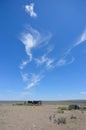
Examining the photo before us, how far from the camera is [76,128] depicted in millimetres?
17516

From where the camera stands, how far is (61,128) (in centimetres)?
1767

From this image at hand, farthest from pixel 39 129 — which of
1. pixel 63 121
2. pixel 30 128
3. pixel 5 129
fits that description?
pixel 63 121

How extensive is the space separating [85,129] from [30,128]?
4.00 m

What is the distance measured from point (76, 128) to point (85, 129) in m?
0.67

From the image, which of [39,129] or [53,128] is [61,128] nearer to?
[53,128]

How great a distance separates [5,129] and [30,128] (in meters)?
1.82

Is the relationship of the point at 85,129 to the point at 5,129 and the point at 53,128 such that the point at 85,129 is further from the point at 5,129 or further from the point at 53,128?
the point at 5,129

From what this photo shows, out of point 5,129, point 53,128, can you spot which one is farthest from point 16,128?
point 53,128

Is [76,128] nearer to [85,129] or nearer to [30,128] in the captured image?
[85,129]

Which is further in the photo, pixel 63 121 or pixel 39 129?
pixel 63 121

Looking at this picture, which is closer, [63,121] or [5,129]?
[5,129]

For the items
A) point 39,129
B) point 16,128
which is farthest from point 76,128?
point 16,128

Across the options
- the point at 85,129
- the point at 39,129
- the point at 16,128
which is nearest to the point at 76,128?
the point at 85,129

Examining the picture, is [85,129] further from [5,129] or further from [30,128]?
[5,129]
